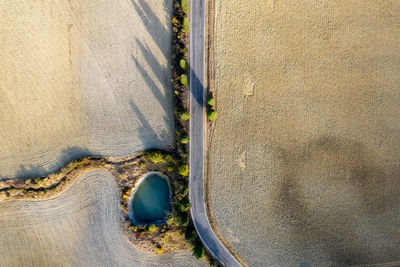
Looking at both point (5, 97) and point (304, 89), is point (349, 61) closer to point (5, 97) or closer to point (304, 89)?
point (304, 89)

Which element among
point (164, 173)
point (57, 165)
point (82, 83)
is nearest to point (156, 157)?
point (164, 173)

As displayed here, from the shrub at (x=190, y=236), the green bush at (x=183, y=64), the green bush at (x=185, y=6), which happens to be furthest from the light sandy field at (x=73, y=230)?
the green bush at (x=185, y=6)

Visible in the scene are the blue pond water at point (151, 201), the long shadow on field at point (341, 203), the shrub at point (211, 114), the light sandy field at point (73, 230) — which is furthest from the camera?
the blue pond water at point (151, 201)

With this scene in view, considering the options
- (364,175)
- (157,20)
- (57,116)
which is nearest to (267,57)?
(157,20)

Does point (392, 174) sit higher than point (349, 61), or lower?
lower

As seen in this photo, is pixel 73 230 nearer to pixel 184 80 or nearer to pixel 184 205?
pixel 184 205

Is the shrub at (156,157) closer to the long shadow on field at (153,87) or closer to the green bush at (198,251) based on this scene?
the long shadow on field at (153,87)

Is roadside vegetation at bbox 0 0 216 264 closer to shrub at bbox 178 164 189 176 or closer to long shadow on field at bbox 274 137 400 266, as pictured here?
shrub at bbox 178 164 189 176
